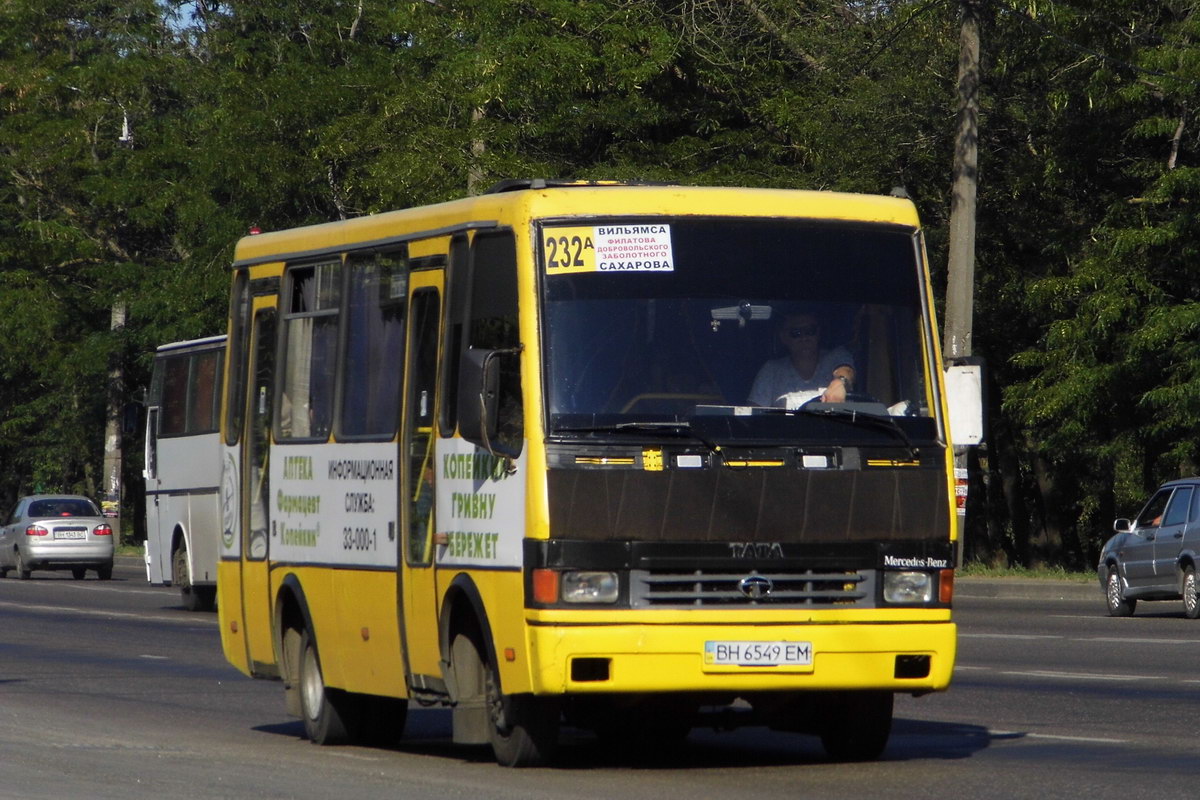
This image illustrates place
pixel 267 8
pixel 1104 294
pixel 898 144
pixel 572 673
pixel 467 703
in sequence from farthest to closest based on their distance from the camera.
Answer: pixel 267 8
pixel 898 144
pixel 1104 294
pixel 467 703
pixel 572 673

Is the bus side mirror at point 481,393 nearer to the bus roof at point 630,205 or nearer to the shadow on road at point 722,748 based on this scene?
the bus roof at point 630,205

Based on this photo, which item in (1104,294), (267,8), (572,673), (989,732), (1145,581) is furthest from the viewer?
(267,8)

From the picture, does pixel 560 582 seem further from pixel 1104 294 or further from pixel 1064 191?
pixel 1064 191

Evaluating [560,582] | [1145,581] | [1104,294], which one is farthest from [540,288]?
[1104,294]

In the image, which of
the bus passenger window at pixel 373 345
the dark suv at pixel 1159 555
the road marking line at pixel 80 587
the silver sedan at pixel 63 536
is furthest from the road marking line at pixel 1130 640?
the silver sedan at pixel 63 536

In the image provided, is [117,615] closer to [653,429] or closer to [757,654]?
[653,429]

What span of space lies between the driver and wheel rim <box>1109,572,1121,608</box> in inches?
650

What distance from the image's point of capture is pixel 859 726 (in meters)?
11.1

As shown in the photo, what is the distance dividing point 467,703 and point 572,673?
99 cm

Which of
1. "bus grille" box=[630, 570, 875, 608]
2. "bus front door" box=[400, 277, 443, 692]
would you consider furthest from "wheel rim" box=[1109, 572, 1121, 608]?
"bus grille" box=[630, 570, 875, 608]

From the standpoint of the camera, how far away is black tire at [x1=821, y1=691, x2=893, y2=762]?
11.0 metres

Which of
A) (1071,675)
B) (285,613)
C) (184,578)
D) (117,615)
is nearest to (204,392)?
(184,578)

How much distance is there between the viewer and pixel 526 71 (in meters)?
37.7

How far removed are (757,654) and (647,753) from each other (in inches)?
80.2
